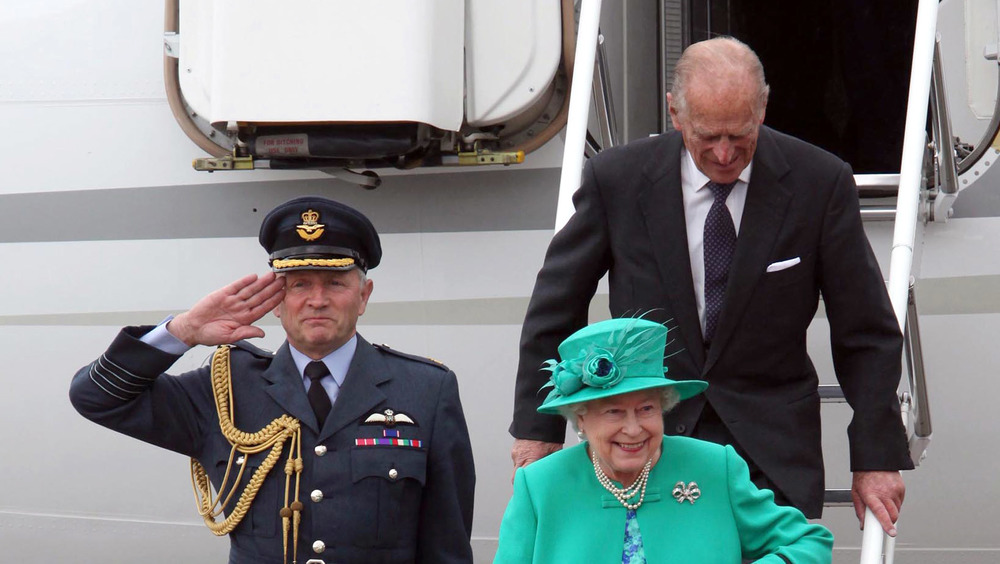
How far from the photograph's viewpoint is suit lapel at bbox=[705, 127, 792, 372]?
283 cm

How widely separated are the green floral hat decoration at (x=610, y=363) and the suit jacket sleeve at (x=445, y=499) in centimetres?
68

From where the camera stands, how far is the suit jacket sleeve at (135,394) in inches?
107

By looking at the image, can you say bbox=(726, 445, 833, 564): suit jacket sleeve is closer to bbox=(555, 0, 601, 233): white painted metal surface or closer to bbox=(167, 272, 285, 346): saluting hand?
bbox=(555, 0, 601, 233): white painted metal surface

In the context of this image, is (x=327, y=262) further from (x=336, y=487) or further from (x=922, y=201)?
(x=922, y=201)

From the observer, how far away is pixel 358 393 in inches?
114

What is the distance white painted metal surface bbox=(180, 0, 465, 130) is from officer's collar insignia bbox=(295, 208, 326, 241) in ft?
2.87

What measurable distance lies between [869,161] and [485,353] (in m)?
1.66

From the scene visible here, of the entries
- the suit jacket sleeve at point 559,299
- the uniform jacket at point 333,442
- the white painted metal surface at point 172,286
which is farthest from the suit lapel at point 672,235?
the white painted metal surface at point 172,286

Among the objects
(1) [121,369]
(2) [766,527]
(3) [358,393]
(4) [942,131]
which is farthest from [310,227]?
(4) [942,131]

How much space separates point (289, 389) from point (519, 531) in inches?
31.6

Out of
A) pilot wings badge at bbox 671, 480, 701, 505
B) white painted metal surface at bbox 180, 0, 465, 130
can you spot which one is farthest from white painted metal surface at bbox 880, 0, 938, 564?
white painted metal surface at bbox 180, 0, 465, 130

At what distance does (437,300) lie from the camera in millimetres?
4262

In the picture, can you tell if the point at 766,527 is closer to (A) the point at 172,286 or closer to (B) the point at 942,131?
(B) the point at 942,131

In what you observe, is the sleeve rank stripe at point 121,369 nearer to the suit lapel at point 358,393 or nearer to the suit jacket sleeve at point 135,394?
the suit jacket sleeve at point 135,394
